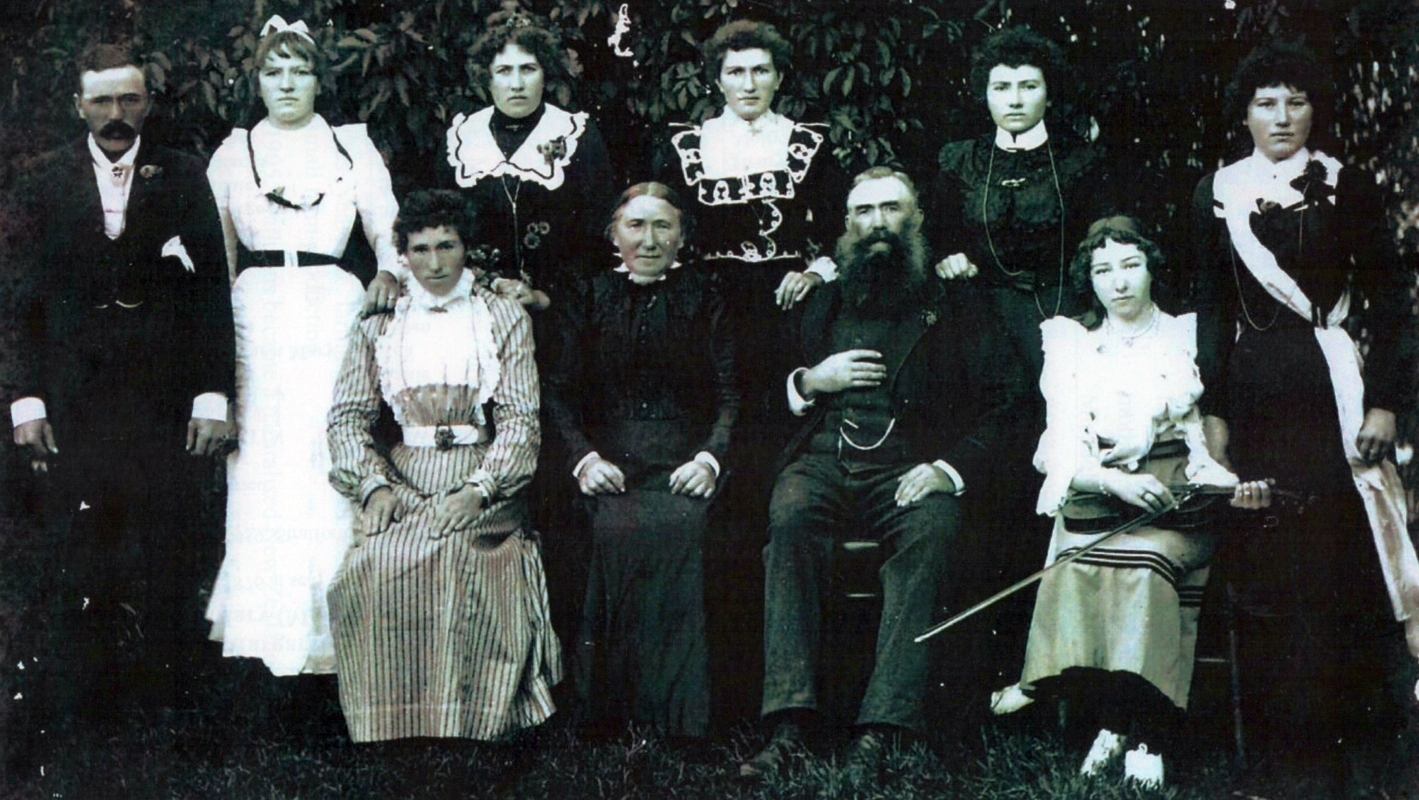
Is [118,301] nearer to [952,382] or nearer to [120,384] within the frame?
[120,384]

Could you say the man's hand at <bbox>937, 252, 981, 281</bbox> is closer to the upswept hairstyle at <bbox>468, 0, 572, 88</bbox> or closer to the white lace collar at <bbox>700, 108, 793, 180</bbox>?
the white lace collar at <bbox>700, 108, 793, 180</bbox>

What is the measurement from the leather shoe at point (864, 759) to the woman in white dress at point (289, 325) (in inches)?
82.6

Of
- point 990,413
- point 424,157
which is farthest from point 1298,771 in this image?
point 424,157

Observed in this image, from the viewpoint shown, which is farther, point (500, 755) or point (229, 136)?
point (229, 136)

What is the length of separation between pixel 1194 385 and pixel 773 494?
171 cm

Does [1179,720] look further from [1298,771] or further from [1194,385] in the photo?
[1194,385]

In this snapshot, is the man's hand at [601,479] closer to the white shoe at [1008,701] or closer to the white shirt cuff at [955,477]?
the white shirt cuff at [955,477]

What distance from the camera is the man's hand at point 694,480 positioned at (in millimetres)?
6430

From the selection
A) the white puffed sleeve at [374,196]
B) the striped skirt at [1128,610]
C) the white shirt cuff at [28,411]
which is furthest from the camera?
the white shirt cuff at [28,411]

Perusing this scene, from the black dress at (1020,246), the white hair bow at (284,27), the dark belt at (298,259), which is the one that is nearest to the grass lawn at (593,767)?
the black dress at (1020,246)

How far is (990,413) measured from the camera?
6.48 meters

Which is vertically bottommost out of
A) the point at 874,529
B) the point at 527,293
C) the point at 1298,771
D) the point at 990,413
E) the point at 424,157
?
the point at 1298,771

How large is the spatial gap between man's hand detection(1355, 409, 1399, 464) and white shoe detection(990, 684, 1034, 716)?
65.5 inches

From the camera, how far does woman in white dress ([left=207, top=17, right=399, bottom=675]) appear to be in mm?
6574
